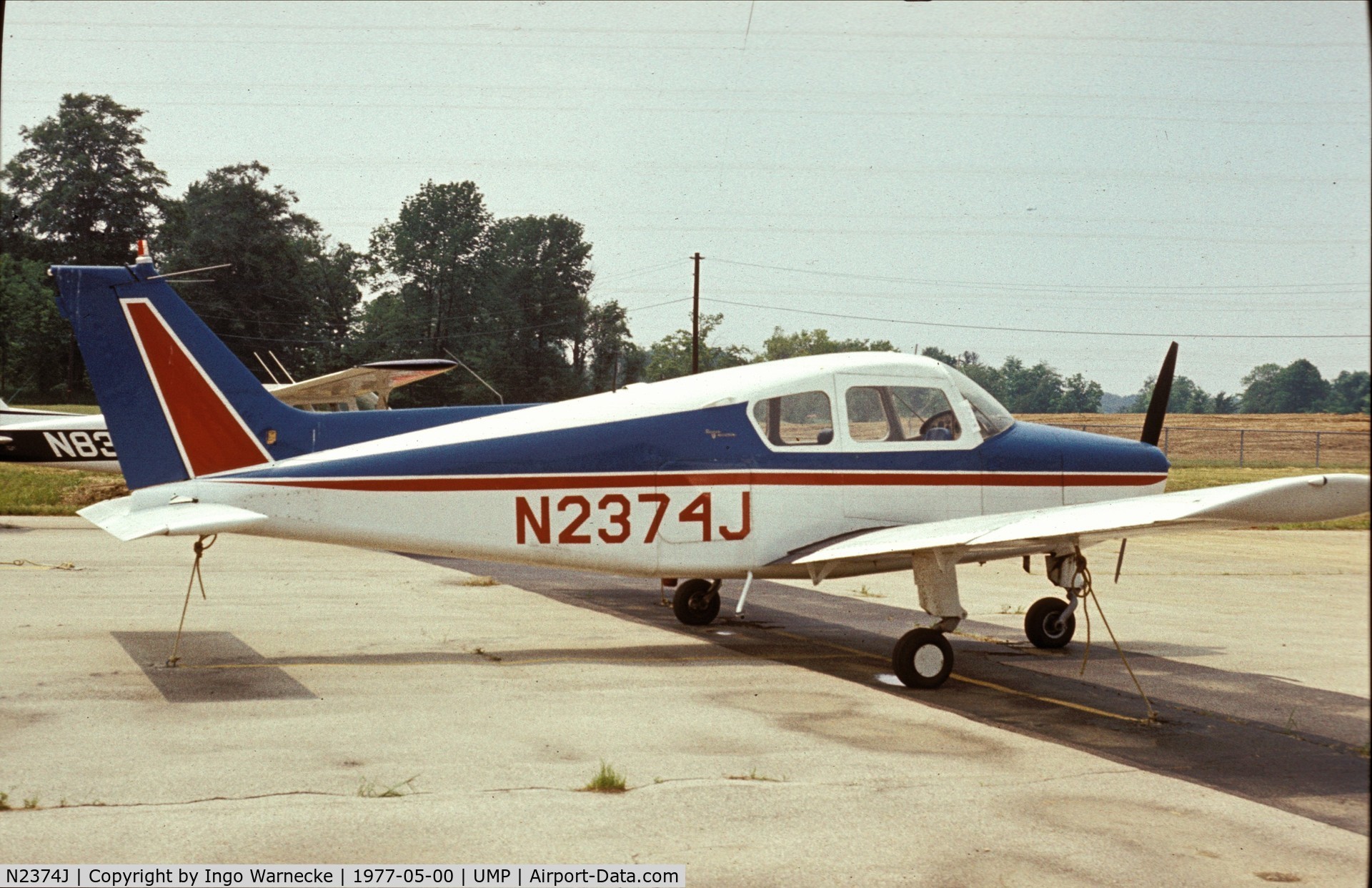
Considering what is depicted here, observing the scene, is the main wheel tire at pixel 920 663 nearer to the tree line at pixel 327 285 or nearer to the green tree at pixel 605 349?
the tree line at pixel 327 285

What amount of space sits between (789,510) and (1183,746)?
3838 millimetres

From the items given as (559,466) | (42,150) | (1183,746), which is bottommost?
(1183,746)

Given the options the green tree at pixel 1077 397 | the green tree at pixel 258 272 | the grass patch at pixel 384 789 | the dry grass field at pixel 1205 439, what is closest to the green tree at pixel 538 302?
the green tree at pixel 258 272

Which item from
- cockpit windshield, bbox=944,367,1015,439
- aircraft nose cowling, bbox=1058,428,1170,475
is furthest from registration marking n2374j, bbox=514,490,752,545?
aircraft nose cowling, bbox=1058,428,1170,475

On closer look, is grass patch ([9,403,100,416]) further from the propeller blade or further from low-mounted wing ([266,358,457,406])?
the propeller blade

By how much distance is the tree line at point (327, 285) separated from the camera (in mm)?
39469

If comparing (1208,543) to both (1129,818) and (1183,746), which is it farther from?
(1129,818)

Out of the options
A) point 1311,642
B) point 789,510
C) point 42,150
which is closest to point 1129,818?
point 789,510

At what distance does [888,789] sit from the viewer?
643 centimetres

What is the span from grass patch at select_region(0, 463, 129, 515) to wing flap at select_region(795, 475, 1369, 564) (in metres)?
19.5

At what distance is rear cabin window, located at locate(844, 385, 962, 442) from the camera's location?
10.4m

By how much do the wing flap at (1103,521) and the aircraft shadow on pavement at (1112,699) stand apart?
945 mm

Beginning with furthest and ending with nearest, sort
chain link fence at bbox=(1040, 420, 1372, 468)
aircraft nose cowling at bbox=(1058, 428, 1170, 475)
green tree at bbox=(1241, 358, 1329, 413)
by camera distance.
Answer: chain link fence at bbox=(1040, 420, 1372, 468), aircraft nose cowling at bbox=(1058, 428, 1170, 475), green tree at bbox=(1241, 358, 1329, 413)

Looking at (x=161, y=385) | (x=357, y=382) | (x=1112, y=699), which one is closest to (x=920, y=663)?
(x=1112, y=699)
